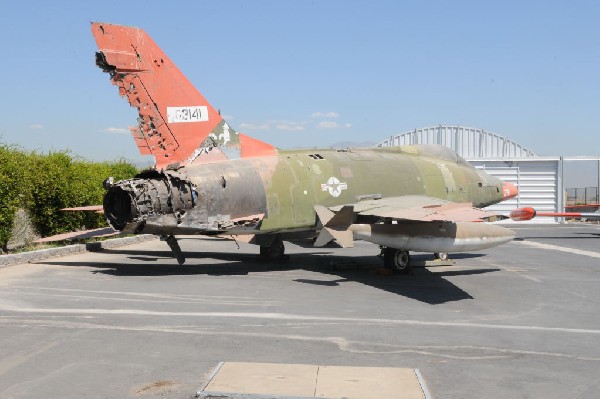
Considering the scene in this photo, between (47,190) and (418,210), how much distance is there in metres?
15.5

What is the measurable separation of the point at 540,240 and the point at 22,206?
24990 millimetres

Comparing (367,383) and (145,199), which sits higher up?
(145,199)

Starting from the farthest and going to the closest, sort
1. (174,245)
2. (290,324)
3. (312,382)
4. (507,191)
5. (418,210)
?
(507,191) < (174,245) < (418,210) < (290,324) < (312,382)

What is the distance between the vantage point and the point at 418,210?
15547 mm

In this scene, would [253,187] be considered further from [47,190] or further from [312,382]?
[47,190]

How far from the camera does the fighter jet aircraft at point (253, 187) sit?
15.1 meters

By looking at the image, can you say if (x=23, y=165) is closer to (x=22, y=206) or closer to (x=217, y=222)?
(x=22, y=206)

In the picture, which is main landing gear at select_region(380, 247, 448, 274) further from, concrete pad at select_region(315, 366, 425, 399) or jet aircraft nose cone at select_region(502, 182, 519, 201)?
concrete pad at select_region(315, 366, 425, 399)

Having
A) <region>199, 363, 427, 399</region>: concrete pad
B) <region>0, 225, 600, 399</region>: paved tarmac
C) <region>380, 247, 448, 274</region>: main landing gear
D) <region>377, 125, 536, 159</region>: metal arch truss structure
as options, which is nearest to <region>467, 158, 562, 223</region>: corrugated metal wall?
<region>377, 125, 536, 159</region>: metal arch truss structure

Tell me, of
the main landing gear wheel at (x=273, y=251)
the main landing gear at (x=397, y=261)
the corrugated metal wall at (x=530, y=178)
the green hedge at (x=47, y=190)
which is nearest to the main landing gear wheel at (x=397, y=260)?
the main landing gear at (x=397, y=261)

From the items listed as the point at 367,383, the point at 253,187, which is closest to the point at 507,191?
the point at 253,187

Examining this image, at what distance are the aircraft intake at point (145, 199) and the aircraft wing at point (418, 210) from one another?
453 cm

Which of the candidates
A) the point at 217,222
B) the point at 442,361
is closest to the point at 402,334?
the point at 442,361

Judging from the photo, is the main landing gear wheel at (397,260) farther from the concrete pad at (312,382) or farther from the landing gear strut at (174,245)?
the concrete pad at (312,382)
